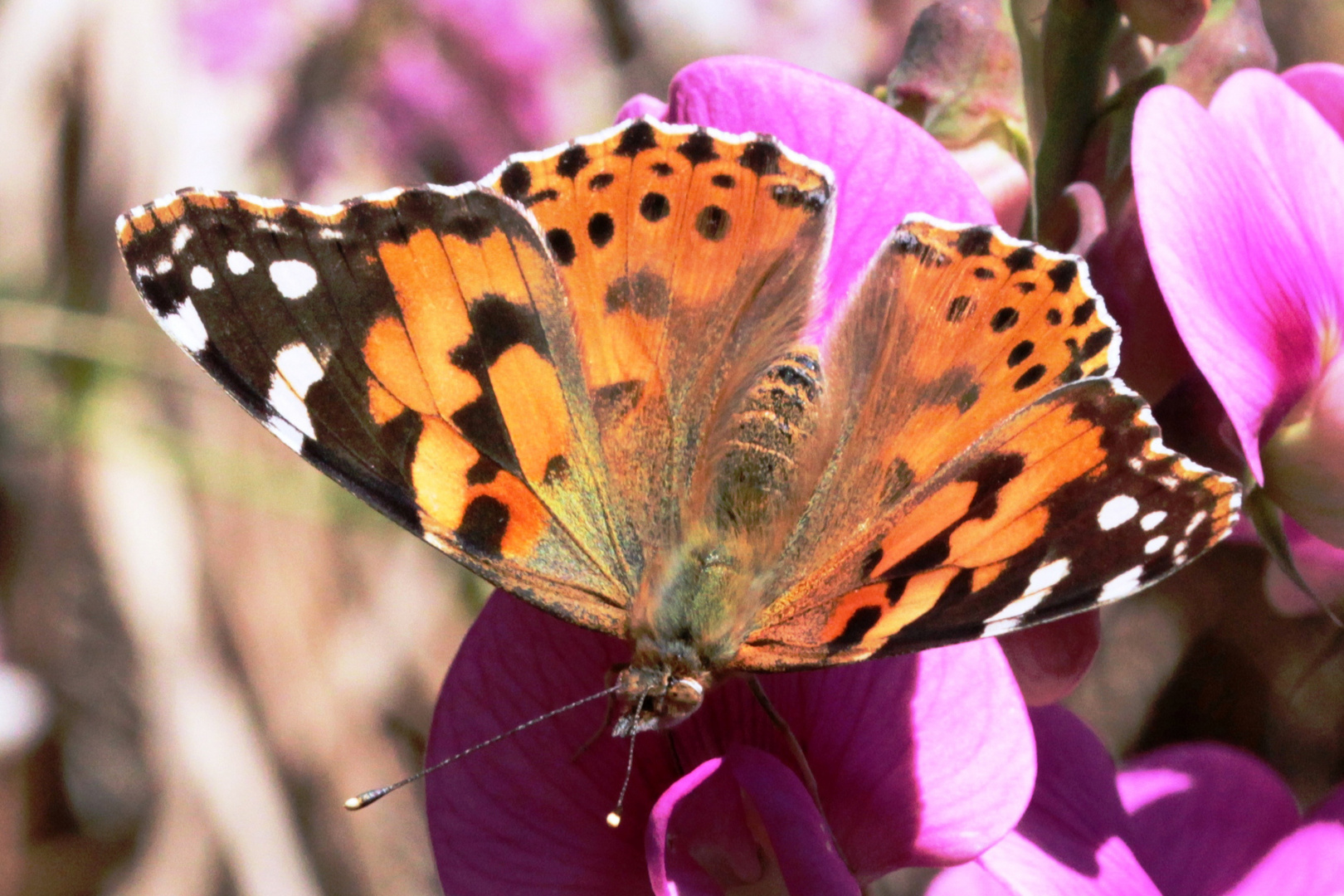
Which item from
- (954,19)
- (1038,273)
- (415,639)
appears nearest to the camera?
(1038,273)

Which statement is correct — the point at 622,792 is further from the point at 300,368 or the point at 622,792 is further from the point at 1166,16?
the point at 1166,16

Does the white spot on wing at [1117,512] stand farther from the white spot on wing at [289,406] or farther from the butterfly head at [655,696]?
the white spot on wing at [289,406]

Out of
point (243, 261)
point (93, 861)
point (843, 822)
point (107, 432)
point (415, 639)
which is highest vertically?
point (243, 261)

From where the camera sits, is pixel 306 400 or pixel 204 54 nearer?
pixel 306 400

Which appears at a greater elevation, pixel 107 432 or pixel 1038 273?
pixel 1038 273

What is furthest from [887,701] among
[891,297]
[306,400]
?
[306,400]

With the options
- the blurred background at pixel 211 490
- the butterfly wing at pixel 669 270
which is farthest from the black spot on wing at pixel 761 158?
the blurred background at pixel 211 490

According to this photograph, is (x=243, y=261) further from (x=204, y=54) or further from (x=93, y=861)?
(x=93, y=861)

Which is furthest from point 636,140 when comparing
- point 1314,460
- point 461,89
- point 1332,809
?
point 461,89
